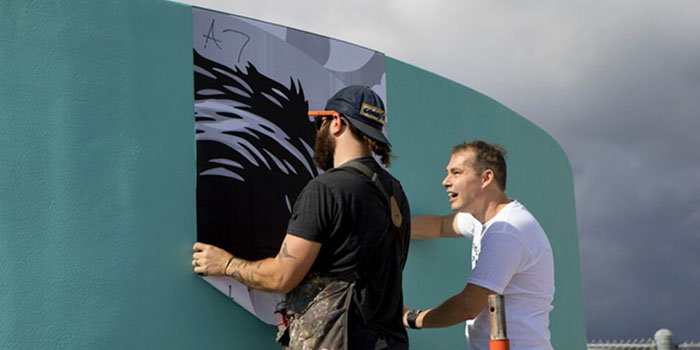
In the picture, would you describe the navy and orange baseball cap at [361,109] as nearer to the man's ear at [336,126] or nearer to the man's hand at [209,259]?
the man's ear at [336,126]

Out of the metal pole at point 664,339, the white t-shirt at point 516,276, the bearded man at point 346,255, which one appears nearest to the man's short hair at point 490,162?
the white t-shirt at point 516,276

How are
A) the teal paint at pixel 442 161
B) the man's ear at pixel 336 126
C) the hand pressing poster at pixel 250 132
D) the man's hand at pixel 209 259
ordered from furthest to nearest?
the teal paint at pixel 442 161, the hand pressing poster at pixel 250 132, the man's hand at pixel 209 259, the man's ear at pixel 336 126

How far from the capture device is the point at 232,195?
11.1 feet

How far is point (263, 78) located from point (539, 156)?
2.58 m

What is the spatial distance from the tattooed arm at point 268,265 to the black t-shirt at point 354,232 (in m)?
0.05

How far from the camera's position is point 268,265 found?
2889mm

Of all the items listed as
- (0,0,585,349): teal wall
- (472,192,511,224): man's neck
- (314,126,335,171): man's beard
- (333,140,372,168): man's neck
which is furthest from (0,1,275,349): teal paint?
(472,192,511,224): man's neck

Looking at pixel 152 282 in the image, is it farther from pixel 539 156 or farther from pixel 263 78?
pixel 539 156

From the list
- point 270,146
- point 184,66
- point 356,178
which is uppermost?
point 184,66

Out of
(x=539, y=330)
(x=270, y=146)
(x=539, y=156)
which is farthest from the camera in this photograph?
(x=539, y=156)

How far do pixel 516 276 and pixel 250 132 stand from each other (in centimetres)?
129

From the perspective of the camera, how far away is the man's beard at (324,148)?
306 cm

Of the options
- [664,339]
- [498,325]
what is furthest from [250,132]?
[664,339]

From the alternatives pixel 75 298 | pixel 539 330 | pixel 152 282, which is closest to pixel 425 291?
pixel 539 330
